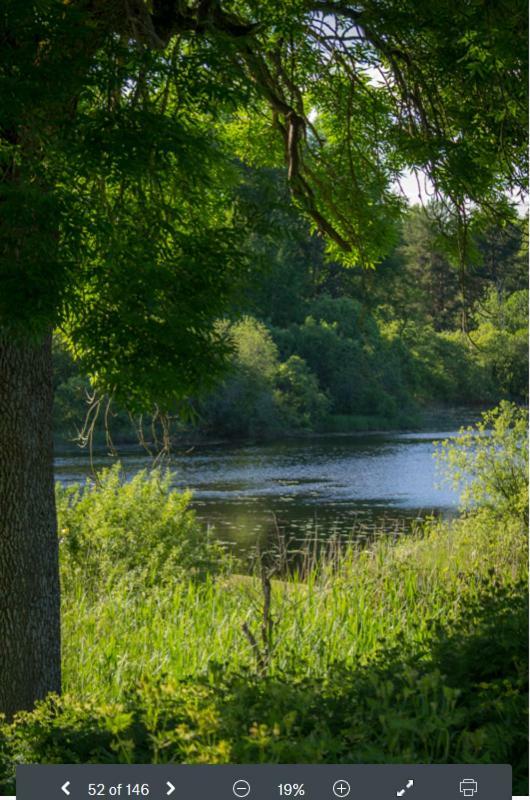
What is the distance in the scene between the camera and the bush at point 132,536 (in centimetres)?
840

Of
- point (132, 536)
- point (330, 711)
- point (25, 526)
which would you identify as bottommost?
point (132, 536)

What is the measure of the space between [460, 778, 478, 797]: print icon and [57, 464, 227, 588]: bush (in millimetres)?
6106

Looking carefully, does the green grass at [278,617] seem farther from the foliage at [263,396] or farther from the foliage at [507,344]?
the foliage at [263,396]

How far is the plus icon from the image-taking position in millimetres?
2166

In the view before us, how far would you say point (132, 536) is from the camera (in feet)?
28.3

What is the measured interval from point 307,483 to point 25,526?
587 inches

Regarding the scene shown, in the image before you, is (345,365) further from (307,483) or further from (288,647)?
(288,647)

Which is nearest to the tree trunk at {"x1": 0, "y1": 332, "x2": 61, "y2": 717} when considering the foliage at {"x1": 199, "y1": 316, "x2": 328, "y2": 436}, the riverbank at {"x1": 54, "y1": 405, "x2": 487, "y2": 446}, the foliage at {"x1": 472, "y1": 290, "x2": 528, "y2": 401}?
the foliage at {"x1": 472, "y1": 290, "x2": 528, "y2": 401}

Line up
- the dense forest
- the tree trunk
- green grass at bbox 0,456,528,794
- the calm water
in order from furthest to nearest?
the dense forest < the calm water < the tree trunk < green grass at bbox 0,456,528,794

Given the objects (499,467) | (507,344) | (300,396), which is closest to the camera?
(499,467)

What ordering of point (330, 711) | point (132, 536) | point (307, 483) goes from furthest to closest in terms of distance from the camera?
point (307, 483) → point (132, 536) → point (330, 711)

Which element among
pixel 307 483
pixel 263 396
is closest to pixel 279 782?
pixel 307 483

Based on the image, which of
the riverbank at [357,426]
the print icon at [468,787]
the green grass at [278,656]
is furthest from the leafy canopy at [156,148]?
the riverbank at [357,426]

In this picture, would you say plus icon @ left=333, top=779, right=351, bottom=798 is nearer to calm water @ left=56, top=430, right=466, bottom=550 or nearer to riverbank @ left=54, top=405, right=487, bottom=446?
calm water @ left=56, top=430, right=466, bottom=550
